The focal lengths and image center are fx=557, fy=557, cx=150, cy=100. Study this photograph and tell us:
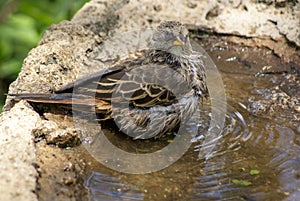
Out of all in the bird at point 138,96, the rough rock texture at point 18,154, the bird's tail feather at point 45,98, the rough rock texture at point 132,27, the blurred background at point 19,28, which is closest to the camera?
the rough rock texture at point 18,154

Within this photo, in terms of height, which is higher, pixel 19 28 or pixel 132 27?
pixel 19 28

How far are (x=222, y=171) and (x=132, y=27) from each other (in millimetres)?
2759

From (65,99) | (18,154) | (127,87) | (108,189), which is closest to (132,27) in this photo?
(127,87)

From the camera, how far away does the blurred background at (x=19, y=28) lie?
7535mm

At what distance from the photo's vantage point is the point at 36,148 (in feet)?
14.0

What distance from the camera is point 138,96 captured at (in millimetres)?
5035

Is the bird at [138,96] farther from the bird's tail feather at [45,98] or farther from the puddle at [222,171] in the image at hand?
the puddle at [222,171]

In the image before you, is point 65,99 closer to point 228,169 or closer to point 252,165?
point 228,169

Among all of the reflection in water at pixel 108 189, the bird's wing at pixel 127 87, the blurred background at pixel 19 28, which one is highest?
the blurred background at pixel 19 28

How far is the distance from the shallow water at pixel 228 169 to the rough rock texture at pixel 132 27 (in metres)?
0.94

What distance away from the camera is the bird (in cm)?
499

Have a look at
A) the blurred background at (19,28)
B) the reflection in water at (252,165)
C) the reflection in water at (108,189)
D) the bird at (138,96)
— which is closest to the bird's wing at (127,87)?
the bird at (138,96)

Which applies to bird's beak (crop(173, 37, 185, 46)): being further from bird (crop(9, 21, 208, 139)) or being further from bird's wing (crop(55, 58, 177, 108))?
bird's wing (crop(55, 58, 177, 108))

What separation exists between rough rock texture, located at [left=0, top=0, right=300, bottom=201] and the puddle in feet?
3.24
